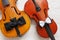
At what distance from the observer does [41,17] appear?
1.04 metres

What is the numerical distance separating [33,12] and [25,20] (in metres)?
0.08

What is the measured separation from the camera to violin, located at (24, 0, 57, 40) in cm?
103

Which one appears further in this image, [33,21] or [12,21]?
[33,21]

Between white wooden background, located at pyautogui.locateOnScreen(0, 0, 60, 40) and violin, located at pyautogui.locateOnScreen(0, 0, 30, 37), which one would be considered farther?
white wooden background, located at pyautogui.locateOnScreen(0, 0, 60, 40)

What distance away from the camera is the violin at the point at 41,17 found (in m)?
1.03

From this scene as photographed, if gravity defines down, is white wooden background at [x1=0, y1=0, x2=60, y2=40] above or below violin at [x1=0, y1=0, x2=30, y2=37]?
below

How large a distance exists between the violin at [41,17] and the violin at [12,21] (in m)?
0.05

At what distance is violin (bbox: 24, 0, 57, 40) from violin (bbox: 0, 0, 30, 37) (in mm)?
51

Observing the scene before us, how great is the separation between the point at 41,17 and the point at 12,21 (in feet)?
0.62

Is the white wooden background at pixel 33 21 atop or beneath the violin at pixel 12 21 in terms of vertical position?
beneath

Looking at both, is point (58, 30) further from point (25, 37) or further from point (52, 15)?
point (25, 37)

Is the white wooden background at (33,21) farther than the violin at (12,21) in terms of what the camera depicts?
Yes

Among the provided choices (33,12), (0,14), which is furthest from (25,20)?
(0,14)

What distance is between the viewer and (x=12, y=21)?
102cm
